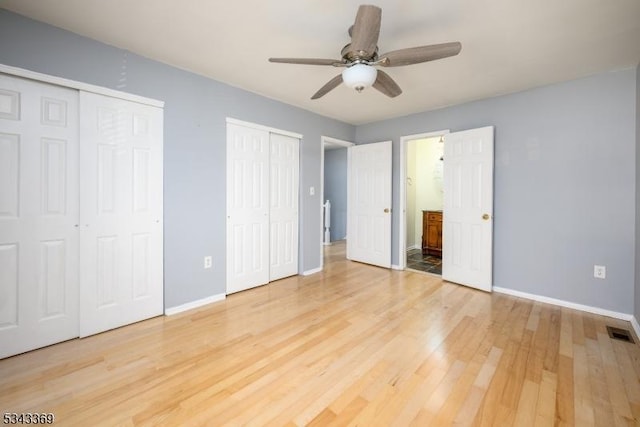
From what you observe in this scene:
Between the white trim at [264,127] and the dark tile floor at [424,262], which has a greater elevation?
the white trim at [264,127]

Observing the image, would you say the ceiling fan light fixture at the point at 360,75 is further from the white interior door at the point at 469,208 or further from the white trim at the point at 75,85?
the white interior door at the point at 469,208

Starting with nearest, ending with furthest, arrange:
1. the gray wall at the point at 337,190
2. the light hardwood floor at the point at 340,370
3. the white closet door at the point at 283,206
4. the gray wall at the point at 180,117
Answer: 1. the light hardwood floor at the point at 340,370
2. the gray wall at the point at 180,117
3. the white closet door at the point at 283,206
4. the gray wall at the point at 337,190

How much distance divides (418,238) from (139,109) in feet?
18.1

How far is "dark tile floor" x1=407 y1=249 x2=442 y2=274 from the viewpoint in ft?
14.7

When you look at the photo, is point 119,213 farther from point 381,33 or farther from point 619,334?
point 619,334

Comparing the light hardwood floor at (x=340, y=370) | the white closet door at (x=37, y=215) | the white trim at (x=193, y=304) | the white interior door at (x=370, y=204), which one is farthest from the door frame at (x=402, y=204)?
the white closet door at (x=37, y=215)

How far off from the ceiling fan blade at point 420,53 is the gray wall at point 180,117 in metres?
2.01

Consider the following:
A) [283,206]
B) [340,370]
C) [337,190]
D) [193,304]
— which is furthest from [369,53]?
[337,190]

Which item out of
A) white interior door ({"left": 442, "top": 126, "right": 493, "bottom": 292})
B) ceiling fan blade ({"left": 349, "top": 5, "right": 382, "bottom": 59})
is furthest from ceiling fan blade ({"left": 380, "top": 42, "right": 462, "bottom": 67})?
white interior door ({"left": 442, "top": 126, "right": 493, "bottom": 292})

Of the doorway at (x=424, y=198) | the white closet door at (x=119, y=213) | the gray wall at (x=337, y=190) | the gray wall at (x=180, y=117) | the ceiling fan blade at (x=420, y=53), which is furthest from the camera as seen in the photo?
the gray wall at (x=337, y=190)

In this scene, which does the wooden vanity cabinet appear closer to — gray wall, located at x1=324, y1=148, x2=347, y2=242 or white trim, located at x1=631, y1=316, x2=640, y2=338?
gray wall, located at x1=324, y1=148, x2=347, y2=242

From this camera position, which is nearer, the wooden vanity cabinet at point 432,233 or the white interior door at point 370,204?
the white interior door at point 370,204

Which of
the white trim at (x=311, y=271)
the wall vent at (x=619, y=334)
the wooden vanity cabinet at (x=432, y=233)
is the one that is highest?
the wooden vanity cabinet at (x=432, y=233)

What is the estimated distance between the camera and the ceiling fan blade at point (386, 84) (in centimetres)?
216
